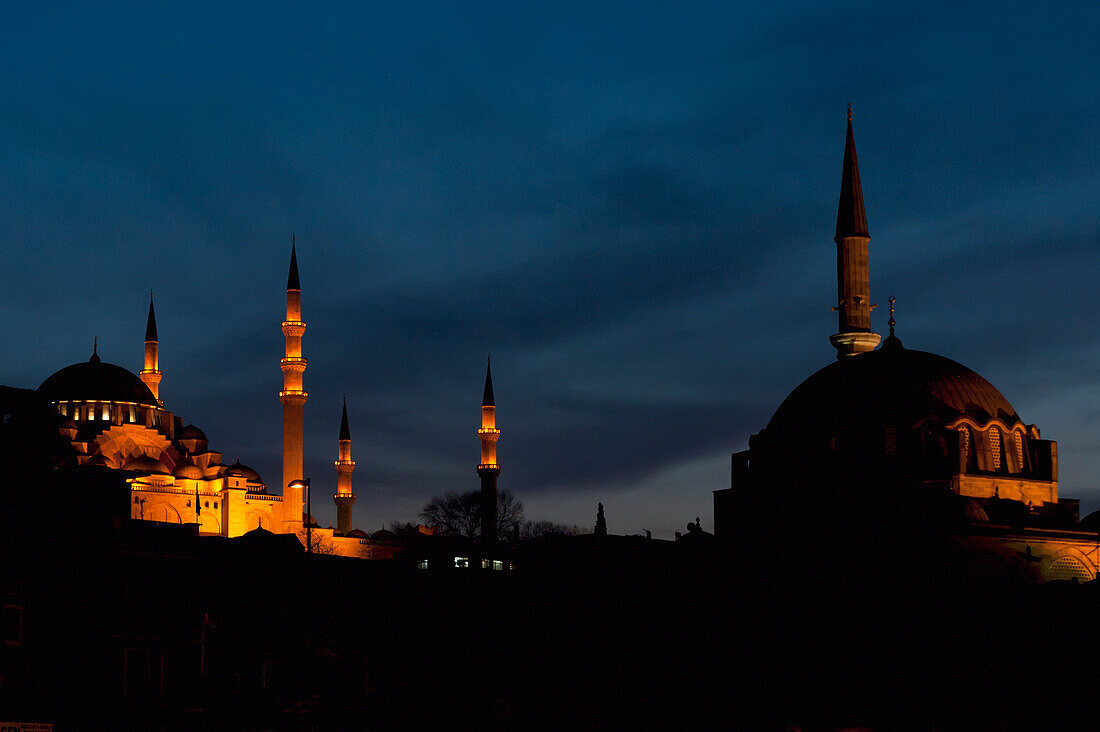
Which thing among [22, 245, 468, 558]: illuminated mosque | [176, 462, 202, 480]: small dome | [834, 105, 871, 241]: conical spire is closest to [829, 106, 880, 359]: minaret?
[834, 105, 871, 241]: conical spire

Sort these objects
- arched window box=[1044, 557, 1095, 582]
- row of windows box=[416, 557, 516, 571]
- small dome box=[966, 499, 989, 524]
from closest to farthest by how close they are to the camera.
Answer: small dome box=[966, 499, 989, 524] → arched window box=[1044, 557, 1095, 582] → row of windows box=[416, 557, 516, 571]

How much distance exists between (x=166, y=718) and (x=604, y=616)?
15751mm

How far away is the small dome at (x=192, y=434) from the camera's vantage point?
84.5 metres

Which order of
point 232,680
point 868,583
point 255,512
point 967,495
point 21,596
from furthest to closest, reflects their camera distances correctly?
point 255,512 → point 967,495 → point 868,583 → point 232,680 → point 21,596

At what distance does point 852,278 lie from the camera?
60500mm

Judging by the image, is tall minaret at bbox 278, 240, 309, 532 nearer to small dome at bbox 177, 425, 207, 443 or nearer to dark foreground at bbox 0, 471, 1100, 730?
small dome at bbox 177, 425, 207, 443

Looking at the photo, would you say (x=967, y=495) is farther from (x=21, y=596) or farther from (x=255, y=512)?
(x=255, y=512)

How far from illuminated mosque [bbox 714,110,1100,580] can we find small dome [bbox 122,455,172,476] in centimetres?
3378

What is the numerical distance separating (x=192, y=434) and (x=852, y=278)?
38103 millimetres

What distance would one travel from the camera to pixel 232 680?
1426 inches

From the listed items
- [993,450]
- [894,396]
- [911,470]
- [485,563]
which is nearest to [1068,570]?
[993,450]

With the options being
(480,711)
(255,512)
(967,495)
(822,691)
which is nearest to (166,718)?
(480,711)

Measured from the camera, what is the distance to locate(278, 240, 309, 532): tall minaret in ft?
249

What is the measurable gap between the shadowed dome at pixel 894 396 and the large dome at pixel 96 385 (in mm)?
40356
